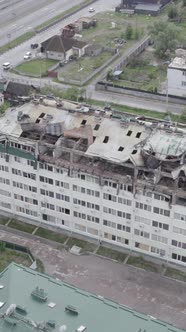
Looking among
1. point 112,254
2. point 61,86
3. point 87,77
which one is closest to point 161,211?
point 112,254

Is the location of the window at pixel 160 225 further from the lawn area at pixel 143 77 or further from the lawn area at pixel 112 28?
the lawn area at pixel 112 28

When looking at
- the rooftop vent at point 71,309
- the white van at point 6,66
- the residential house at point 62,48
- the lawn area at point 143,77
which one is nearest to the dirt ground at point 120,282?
the rooftop vent at point 71,309

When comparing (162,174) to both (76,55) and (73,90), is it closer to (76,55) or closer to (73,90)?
(73,90)

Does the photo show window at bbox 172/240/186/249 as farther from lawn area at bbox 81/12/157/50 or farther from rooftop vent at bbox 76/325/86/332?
lawn area at bbox 81/12/157/50

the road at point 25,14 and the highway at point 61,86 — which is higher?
the road at point 25,14

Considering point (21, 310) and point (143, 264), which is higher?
point (143, 264)

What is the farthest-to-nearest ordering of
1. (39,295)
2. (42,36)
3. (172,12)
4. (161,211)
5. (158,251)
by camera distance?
(172,12)
(42,36)
(158,251)
(161,211)
(39,295)

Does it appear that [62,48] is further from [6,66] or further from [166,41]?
[166,41]
